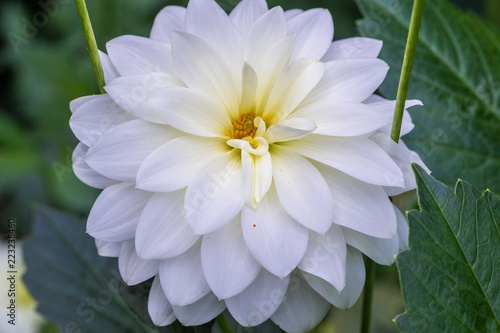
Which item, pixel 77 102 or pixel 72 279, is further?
pixel 72 279

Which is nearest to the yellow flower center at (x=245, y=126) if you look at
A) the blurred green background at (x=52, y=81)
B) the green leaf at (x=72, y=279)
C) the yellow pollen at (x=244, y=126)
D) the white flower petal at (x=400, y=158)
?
the yellow pollen at (x=244, y=126)

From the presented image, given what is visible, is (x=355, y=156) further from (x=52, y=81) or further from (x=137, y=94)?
(x=52, y=81)

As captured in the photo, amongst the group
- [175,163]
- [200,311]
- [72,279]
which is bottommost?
[72,279]

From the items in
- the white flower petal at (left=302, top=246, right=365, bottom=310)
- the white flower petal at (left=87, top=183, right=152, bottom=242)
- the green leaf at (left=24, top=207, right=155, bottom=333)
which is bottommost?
the green leaf at (left=24, top=207, right=155, bottom=333)

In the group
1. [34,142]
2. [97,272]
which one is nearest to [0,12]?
[34,142]

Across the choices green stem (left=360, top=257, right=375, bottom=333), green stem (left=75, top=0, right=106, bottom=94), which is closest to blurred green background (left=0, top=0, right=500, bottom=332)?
green stem (left=360, top=257, right=375, bottom=333)

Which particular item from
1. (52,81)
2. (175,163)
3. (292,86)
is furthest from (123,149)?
(52,81)

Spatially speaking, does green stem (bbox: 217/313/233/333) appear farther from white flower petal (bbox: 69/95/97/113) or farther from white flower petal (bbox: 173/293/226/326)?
white flower petal (bbox: 69/95/97/113)
